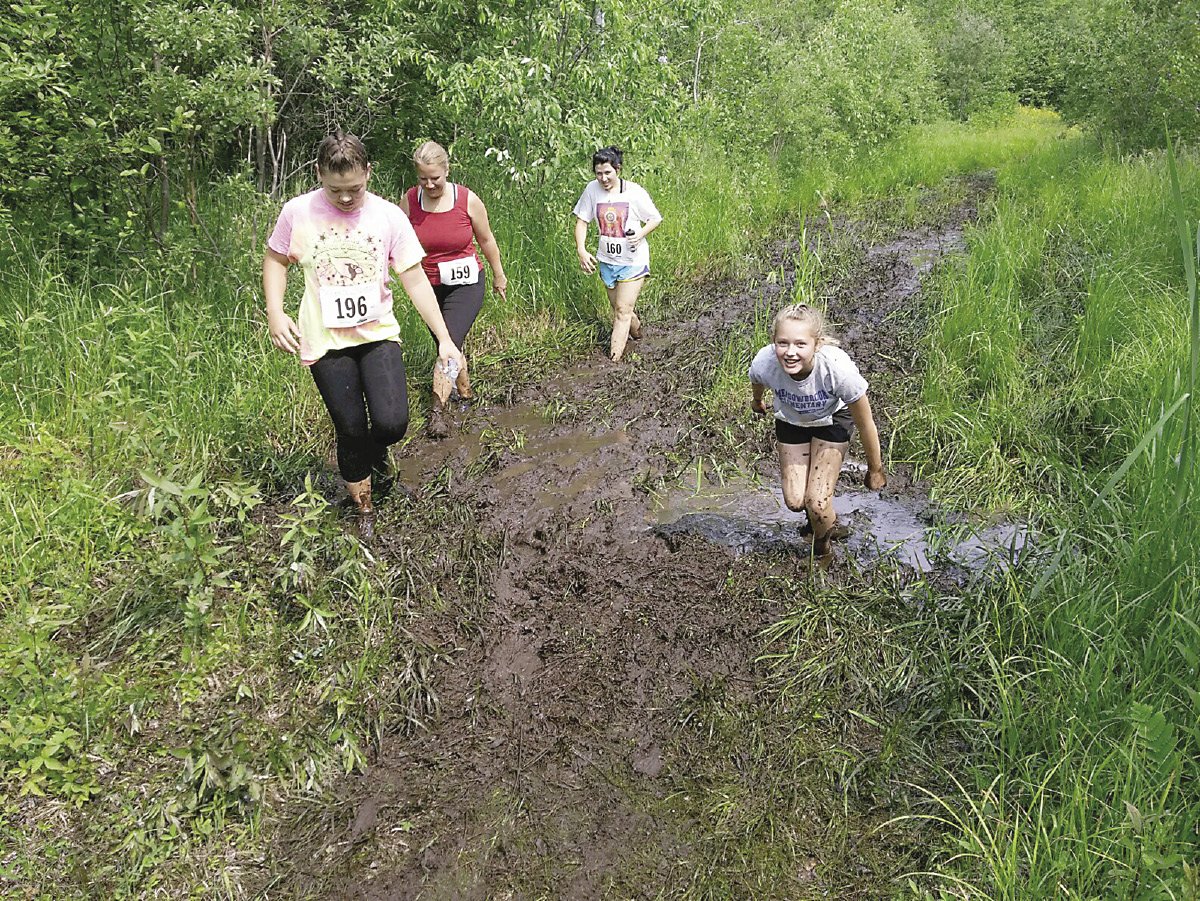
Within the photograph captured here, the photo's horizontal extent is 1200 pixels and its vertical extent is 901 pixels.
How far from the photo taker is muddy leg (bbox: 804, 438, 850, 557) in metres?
3.71

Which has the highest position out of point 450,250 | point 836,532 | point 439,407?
point 450,250

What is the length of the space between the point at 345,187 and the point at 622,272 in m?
3.19

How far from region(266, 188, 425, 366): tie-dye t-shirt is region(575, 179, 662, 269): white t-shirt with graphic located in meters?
2.76

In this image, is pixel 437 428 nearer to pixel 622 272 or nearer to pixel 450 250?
→ pixel 450 250

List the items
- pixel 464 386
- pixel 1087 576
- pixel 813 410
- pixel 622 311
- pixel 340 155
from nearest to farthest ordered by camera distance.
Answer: pixel 1087 576, pixel 340 155, pixel 813 410, pixel 464 386, pixel 622 311

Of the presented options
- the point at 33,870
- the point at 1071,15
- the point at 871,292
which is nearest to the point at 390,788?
the point at 33,870

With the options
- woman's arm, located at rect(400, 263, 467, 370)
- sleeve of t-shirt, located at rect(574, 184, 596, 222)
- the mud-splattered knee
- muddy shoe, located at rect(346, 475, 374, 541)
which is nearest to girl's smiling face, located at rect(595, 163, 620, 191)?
sleeve of t-shirt, located at rect(574, 184, 596, 222)

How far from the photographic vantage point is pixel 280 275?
365 cm

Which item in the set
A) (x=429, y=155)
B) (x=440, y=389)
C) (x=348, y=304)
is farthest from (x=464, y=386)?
(x=348, y=304)

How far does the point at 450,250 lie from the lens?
536cm

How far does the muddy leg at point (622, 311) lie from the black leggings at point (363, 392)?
2824 millimetres

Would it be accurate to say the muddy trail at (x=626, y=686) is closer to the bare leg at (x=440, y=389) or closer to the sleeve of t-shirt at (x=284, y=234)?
the bare leg at (x=440, y=389)

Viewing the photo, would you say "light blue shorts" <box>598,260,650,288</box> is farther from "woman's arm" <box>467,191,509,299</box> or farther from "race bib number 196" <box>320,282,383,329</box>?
"race bib number 196" <box>320,282,383,329</box>

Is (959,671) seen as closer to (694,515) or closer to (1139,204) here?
(694,515)
